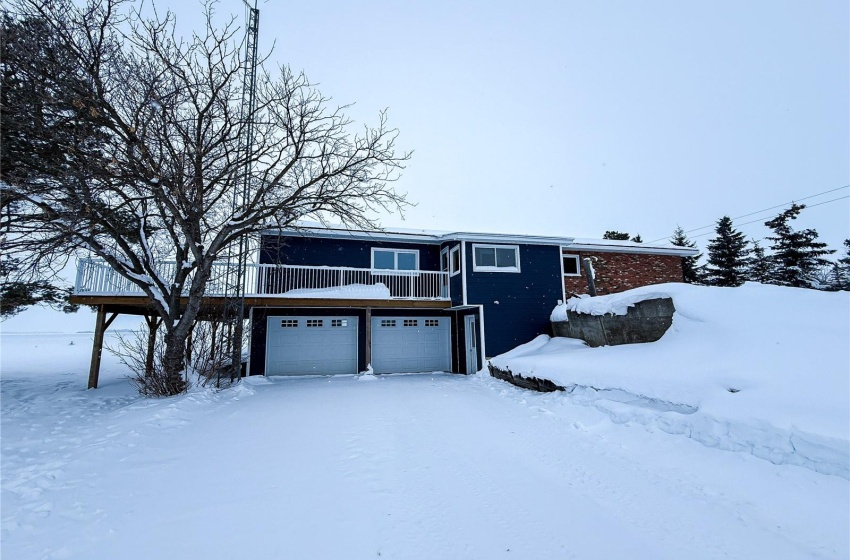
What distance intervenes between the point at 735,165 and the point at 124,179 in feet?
189

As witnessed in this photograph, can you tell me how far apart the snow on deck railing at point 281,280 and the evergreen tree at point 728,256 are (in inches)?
761

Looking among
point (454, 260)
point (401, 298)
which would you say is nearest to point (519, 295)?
point (454, 260)

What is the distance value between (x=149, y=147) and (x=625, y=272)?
654 inches

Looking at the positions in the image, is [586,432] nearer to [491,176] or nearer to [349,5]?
[349,5]

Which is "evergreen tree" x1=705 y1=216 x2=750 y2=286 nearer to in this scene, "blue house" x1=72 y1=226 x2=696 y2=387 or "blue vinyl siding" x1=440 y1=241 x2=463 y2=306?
"blue house" x1=72 y1=226 x2=696 y2=387

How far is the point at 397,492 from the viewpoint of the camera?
338 cm

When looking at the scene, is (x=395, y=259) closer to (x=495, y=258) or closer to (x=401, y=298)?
(x=401, y=298)

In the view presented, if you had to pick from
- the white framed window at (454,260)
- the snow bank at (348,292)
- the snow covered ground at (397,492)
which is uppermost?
the white framed window at (454,260)

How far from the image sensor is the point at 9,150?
21.2 ft

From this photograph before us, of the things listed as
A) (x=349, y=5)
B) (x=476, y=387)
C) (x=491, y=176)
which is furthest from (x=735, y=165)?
(x=476, y=387)

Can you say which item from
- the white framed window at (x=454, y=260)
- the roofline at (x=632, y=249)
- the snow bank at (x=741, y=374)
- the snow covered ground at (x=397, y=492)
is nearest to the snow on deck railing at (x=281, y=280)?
the white framed window at (x=454, y=260)

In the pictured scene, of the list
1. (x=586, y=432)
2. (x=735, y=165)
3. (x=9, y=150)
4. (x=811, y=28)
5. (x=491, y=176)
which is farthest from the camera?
(x=491, y=176)

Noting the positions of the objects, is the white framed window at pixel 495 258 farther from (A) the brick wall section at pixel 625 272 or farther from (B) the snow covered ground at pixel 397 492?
(B) the snow covered ground at pixel 397 492

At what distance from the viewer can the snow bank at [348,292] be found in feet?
36.8
